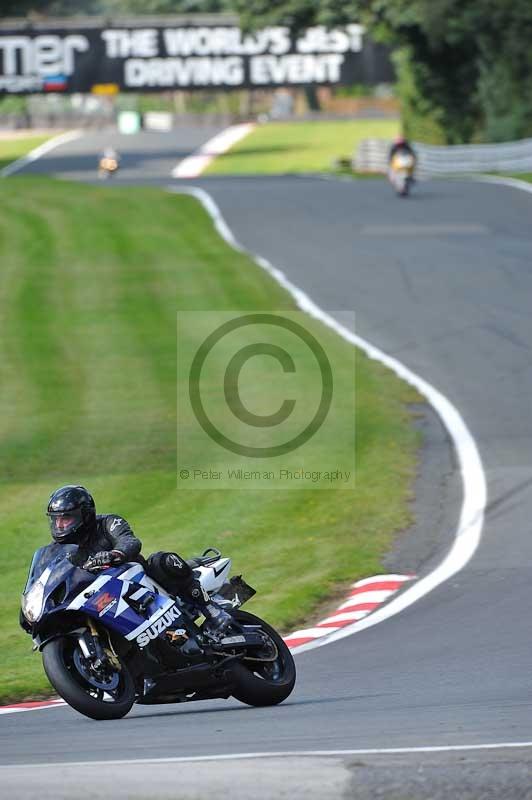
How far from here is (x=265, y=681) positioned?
8.41m

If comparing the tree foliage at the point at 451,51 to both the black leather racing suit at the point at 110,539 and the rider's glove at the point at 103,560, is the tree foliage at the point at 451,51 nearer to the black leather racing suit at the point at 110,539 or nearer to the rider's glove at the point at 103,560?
the black leather racing suit at the point at 110,539

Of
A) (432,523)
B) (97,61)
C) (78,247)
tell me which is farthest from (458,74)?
(432,523)

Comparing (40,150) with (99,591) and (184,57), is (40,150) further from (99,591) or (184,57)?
(99,591)

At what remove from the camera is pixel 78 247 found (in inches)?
1275

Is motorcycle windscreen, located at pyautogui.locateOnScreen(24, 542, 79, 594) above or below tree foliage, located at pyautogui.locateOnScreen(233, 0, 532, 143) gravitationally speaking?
above

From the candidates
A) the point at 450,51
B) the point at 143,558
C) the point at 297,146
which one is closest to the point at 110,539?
the point at 143,558

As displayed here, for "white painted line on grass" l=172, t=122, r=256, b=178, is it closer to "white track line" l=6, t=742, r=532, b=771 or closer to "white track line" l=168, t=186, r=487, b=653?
"white track line" l=168, t=186, r=487, b=653

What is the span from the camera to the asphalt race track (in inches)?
222

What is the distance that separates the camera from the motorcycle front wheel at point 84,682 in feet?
24.9

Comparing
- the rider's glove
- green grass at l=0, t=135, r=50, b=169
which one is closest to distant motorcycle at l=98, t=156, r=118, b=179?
green grass at l=0, t=135, r=50, b=169

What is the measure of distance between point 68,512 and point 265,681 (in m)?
1.54

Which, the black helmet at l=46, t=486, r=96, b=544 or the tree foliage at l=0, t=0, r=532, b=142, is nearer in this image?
the black helmet at l=46, t=486, r=96, b=544

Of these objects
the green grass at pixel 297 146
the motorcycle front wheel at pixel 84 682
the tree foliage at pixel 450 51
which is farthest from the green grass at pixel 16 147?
the motorcycle front wheel at pixel 84 682

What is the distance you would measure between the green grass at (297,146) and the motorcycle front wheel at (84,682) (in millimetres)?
53564
